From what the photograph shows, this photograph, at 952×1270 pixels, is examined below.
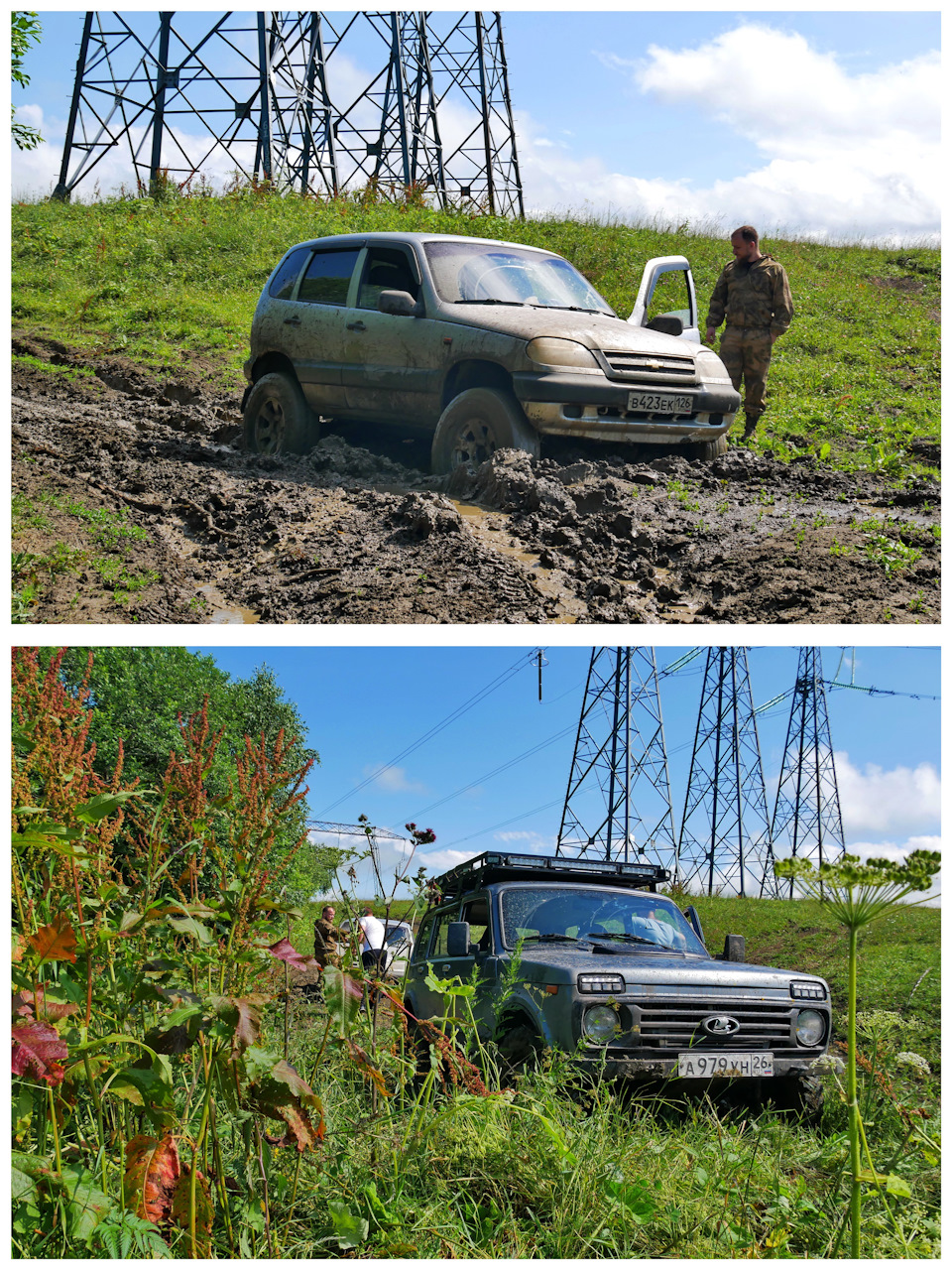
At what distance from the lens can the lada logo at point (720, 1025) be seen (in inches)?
155

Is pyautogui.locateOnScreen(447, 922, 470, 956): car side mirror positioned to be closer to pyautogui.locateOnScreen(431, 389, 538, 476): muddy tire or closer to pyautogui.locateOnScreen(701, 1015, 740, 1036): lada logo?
pyautogui.locateOnScreen(701, 1015, 740, 1036): lada logo

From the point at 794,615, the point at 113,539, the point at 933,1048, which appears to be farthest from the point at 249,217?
the point at 933,1048

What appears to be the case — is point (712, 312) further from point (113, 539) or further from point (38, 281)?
point (38, 281)

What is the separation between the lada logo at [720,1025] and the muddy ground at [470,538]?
201 cm

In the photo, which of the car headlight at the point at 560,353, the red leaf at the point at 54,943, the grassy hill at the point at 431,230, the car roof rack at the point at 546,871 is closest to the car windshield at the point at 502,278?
the car headlight at the point at 560,353

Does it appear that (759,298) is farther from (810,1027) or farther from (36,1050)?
(36,1050)

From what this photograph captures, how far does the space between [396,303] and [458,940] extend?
4614mm

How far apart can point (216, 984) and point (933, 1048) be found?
4437 millimetres

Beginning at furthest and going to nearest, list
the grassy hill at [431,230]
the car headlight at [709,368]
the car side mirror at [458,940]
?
the grassy hill at [431,230]
the car headlight at [709,368]
the car side mirror at [458,940]

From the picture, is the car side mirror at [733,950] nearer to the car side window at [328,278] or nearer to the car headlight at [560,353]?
the car headlight at [560,353]

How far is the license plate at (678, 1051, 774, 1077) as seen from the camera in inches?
148

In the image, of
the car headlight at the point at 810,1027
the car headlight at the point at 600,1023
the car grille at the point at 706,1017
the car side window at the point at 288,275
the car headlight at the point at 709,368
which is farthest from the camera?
the car side window at the point at 288,275

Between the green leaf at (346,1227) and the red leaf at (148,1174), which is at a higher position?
the red leaf at (148,1174)

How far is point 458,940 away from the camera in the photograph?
4.42 meters
